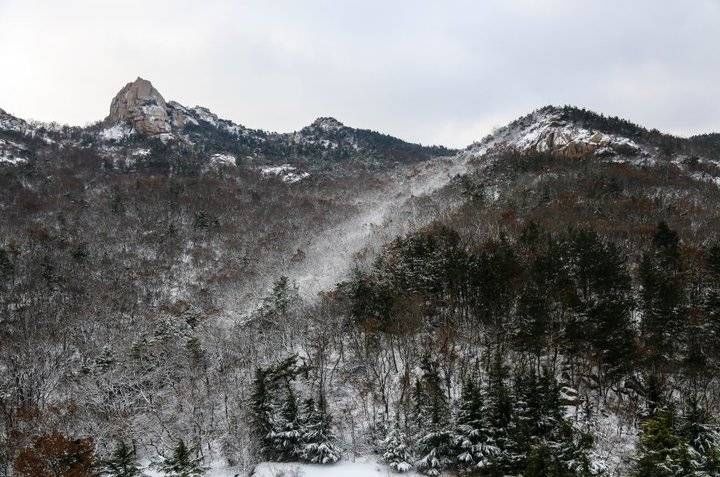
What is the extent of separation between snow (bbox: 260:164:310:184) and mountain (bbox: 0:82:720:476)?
212ft

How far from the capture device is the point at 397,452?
29828mm

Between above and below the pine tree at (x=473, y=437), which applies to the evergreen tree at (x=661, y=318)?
above

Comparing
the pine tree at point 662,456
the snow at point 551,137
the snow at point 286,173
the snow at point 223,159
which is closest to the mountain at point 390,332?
the pine tree at point 662,456

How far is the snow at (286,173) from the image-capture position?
167 m

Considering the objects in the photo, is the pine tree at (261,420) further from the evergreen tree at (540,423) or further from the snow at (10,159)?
the snow at (10,159)

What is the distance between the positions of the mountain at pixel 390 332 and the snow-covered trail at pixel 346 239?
82 cm

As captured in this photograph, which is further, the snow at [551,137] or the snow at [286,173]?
the snow at [286,173]

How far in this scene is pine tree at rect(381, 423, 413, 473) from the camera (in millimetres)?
29531

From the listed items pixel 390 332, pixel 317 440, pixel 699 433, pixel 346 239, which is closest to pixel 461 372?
pixel 390 332

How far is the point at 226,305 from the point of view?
69625 mm

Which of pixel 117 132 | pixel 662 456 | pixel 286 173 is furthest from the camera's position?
pixel 117 132

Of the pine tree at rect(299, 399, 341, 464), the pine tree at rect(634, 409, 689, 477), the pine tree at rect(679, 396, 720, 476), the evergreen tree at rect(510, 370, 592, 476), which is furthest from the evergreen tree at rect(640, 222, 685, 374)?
the pine tree at rect(299, 399, 341, 464)

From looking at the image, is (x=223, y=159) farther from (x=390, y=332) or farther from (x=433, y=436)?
(x=433, y=436)

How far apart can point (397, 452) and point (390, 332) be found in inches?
520
